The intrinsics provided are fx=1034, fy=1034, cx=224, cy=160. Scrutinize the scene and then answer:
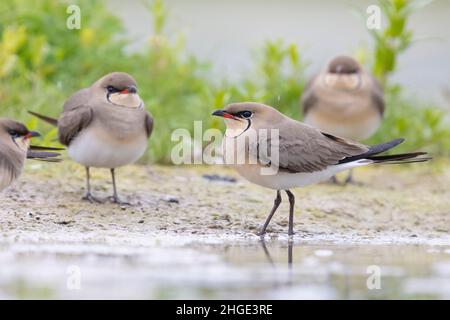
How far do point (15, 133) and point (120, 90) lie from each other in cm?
79

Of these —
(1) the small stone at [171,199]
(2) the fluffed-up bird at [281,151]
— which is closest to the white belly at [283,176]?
(2) the fluffed-up bird at [281,151]

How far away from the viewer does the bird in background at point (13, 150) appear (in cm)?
655

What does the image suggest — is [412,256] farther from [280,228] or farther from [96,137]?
[96,137]

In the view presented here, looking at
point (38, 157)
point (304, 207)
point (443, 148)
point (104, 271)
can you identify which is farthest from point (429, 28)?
point (104, 271)

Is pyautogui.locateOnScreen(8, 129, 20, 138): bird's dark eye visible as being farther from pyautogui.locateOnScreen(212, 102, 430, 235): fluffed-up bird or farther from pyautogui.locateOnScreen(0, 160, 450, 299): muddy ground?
pyautogui.locateOnScreen(212, 102, 430, 235): fluffed-up bird

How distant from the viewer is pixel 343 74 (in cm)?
895

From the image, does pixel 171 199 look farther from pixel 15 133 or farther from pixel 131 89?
pixel 15 133

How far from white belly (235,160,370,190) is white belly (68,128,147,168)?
946 mm

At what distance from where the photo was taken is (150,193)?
7438 mm

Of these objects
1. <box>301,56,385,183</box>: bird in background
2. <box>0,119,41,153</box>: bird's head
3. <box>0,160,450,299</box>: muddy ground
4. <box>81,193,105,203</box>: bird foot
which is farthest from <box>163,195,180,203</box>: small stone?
<box>301,56,385,183</box>: bird in background

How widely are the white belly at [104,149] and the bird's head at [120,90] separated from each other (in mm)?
255

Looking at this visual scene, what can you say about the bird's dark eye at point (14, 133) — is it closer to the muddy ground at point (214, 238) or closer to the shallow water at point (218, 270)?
A: the muddy ground at point (214, 238)

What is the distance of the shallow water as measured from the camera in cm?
461

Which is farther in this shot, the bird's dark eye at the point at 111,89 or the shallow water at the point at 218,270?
the bird's dark eye at the point at 111,89
